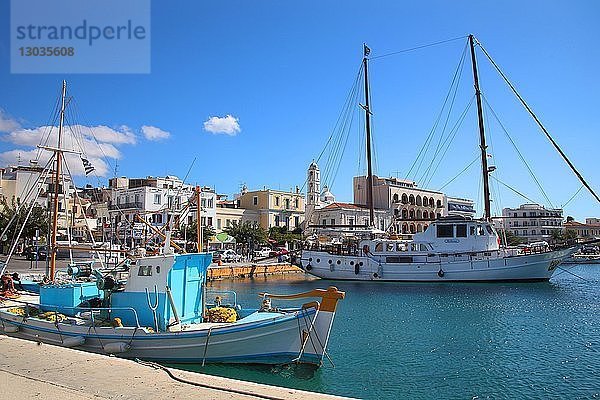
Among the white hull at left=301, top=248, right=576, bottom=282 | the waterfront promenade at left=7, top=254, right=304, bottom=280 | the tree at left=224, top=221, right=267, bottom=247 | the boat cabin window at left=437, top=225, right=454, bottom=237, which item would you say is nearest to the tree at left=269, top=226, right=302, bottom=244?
the tree at left=224, top=221, right=267, bottom=247

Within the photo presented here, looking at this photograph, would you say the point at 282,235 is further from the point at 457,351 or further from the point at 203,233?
the point at 457,351

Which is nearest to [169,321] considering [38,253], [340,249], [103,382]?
[103,382]

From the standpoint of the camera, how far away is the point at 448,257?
43281 mm

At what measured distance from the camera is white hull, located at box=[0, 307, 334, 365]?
47.3ft

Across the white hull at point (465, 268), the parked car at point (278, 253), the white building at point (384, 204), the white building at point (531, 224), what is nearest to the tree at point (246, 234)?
the parked car at point (278, 253)

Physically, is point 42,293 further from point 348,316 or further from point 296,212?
point 296,212

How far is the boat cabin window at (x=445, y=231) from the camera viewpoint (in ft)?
144

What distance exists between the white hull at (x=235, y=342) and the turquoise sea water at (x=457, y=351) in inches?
14.9

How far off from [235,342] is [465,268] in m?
32.1

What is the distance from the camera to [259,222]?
3329 inches

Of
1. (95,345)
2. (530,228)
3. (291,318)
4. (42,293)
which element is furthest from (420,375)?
(530,228)

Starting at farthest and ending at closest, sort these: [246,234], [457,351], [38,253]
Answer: [246,234] < [38,253] < [457,351]

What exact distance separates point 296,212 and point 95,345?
75.6 meters

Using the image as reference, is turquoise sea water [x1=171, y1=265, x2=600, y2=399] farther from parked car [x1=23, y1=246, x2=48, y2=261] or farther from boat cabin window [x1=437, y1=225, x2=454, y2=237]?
parked car [x1=23, y1=246, x2=48, y2=261]
